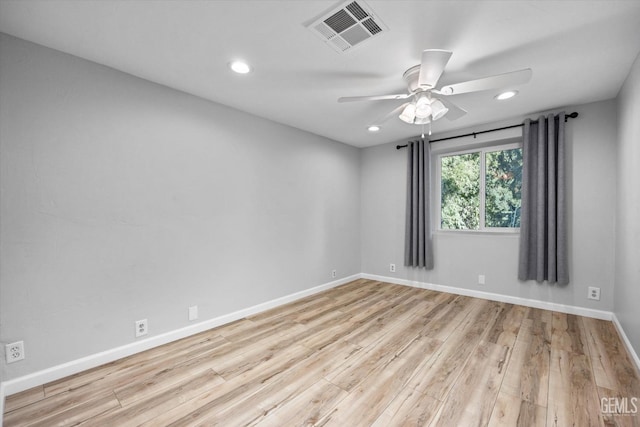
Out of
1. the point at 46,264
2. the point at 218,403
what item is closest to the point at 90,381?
the point at 46,264

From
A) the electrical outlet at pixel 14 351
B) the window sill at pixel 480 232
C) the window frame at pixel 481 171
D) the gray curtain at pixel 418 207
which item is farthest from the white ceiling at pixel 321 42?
the electrical outlet at pixel 14 351

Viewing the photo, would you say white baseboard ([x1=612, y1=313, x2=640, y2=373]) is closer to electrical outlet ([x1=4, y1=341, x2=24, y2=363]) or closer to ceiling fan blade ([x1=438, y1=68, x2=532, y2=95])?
ceiling fan blade ([x1=438, y1=68, x2=532, y2=95])

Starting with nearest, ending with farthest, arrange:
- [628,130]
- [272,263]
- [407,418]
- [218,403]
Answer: [407,418]
[218,403]
[628,130]
[272,263]

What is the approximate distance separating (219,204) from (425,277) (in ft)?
10.5

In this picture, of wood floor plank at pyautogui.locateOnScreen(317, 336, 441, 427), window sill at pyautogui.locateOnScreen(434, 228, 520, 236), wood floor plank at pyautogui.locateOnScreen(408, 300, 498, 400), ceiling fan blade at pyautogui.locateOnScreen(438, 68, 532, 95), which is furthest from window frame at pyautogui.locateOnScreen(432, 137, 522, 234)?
wood floor plank at pyautogui.locateOnScreen(317, 336, 441, 427)

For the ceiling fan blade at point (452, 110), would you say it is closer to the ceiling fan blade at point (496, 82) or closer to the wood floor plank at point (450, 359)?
the ceiling fan blade at point (496, 82)

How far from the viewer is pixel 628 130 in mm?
2334

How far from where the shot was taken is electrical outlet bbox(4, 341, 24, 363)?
1.76m

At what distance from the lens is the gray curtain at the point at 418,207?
409 centimetres

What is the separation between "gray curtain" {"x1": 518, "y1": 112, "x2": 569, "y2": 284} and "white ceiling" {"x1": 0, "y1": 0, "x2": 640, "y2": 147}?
0.51 metres

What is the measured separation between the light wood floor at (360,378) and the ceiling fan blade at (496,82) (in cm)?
207

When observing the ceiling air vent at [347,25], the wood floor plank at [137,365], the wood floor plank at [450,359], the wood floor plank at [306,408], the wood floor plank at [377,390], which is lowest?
the wood floor plank at [137,365]

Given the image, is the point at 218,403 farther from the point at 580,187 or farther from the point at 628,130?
the point at 580,187

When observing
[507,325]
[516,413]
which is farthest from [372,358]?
[507,325]
